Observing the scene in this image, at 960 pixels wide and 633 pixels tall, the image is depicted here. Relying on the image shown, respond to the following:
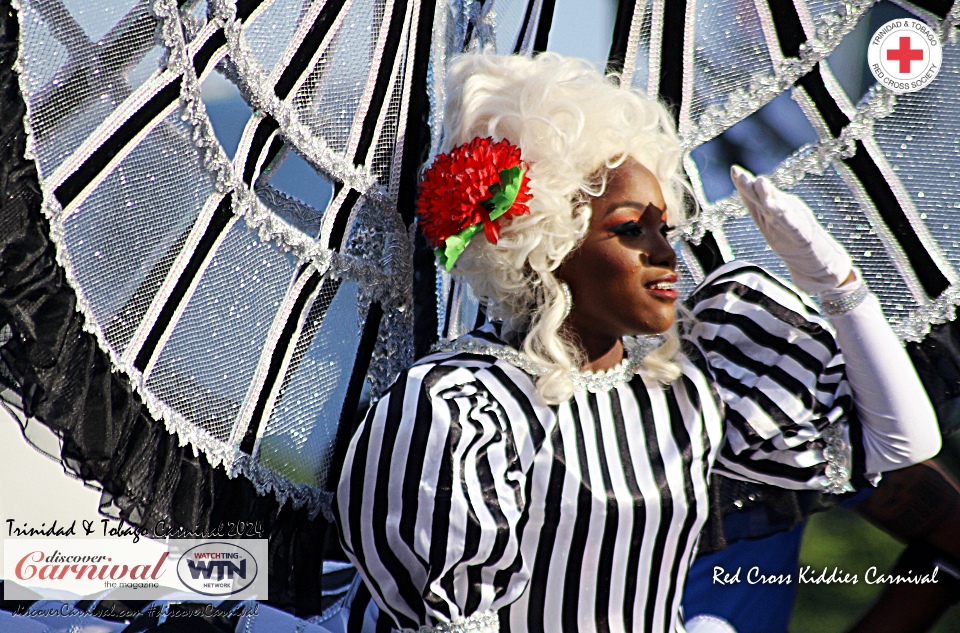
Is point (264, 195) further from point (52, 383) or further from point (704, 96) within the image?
point (704, 96)

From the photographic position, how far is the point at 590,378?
4.75 ft

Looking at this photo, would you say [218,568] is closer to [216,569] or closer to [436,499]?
[216,569]

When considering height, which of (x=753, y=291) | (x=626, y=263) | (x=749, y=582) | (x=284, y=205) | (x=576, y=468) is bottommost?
(x=749, y=582)

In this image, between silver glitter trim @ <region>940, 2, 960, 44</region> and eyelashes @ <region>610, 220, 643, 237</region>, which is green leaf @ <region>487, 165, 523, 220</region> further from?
silver glitter trim @ <region>940, 2, 960, 44</region>

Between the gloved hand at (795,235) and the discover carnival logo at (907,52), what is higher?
the discover carnival logo at (907,52)

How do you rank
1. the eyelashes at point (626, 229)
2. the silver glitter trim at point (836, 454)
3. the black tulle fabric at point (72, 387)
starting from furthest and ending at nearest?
the silver glitter trim at point (836, 454) → the eyelashes at point (626, 229) → the black tulle fabric at point (72, 387)

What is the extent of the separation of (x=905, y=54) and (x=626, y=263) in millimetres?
734

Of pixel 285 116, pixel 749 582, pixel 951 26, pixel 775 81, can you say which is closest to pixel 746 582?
pixel 749 582

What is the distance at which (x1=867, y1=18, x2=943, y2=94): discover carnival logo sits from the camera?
170 cm

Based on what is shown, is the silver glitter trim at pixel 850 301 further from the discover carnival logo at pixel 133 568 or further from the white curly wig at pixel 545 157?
the discover carnival logo at pixel 133 568

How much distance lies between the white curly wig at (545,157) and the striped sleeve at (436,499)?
5.5 inches

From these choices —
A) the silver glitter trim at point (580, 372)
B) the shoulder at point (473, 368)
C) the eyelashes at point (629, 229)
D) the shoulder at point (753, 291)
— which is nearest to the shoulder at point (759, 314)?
the shoulder at point (753, 291)

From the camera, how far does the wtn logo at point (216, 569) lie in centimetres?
144

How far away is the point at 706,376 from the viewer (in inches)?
60.6
